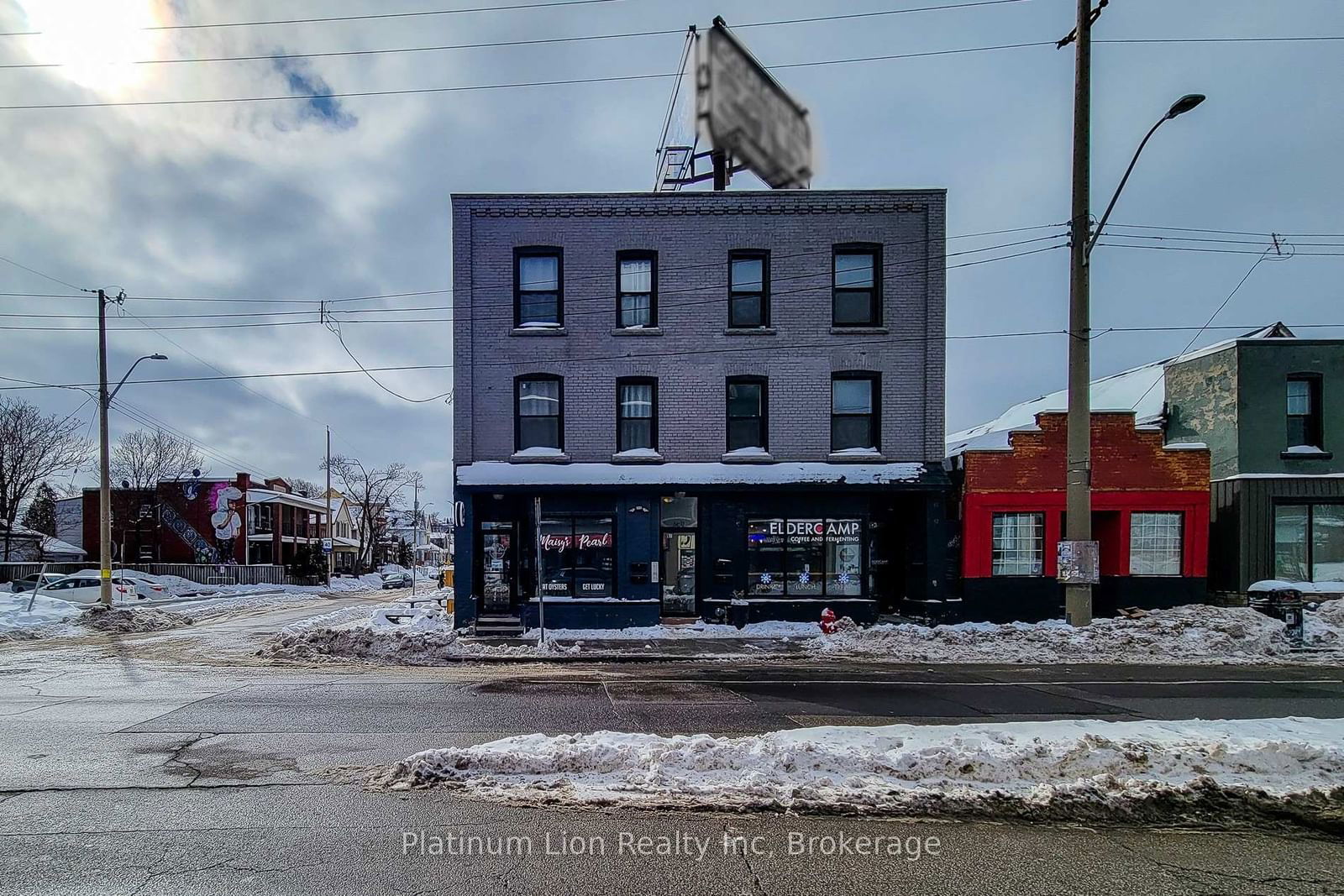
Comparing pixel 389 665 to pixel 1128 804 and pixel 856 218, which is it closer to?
pixel 1128 804

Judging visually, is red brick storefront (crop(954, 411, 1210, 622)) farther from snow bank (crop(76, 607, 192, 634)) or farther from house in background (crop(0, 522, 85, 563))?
house in background (crop(0, 522, 85, 563))

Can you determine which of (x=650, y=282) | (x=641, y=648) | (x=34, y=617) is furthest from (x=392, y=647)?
(x=34, y=617)

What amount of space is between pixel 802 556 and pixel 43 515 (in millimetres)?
65042

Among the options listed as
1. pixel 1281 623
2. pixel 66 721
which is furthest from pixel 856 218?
pixel 66 721

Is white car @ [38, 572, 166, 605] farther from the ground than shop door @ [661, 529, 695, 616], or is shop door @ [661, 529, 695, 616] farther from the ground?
shop door @ [661, 529, 695, 616]

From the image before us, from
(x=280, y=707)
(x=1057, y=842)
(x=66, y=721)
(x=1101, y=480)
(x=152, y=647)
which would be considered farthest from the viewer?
(x=1101, y=480)

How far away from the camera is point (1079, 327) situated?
1408 cm

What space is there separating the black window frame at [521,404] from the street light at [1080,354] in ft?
37.0

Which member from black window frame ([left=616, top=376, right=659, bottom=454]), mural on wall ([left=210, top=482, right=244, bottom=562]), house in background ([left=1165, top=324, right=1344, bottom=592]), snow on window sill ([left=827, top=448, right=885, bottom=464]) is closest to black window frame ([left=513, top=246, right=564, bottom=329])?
black window frame ([left=616, top=376, right=659, bottom=454])

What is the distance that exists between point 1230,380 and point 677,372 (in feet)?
46.1

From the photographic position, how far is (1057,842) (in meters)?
4.95

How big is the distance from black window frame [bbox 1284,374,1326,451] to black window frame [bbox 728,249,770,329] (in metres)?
13.2

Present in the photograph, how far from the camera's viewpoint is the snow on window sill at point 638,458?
18031mm

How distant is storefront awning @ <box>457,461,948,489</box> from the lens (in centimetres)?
1747
